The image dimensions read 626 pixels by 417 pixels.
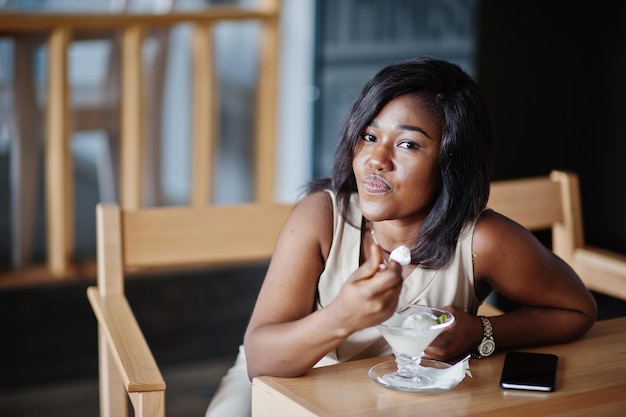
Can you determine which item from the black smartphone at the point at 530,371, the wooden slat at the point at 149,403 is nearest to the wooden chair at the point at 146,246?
the wooden slat at the point at 149,403

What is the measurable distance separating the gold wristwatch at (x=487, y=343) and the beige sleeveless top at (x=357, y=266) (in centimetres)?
14

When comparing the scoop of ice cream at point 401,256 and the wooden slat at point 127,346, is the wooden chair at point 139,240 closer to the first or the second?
the wooden slat at point 127,346

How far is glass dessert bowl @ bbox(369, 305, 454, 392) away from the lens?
156cm

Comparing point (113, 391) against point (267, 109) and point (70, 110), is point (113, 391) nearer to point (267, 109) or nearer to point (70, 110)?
point (70, 110)

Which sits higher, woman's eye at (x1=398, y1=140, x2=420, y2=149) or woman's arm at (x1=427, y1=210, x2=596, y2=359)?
woman's eye at (x1=398, y1=140, x2=420, y2=149)

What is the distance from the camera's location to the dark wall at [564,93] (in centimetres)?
412

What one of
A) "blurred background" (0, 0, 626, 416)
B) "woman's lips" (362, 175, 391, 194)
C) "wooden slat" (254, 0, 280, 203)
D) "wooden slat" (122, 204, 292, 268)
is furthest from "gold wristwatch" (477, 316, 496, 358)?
"wooden slat" (254, 0, 280, 203)

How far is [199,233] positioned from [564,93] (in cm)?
258

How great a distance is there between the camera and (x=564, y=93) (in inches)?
172

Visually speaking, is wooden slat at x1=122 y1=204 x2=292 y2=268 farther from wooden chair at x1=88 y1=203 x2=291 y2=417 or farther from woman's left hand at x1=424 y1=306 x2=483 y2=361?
woman's left hand at x1=424 y1=306 x2=483 y2=361

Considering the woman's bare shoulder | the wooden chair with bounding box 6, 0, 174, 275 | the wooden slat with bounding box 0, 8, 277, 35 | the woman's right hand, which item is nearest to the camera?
the woman's right hand

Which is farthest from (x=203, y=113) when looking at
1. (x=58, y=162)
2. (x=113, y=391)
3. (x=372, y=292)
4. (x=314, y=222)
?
(x=372, y=292)

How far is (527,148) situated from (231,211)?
2.30 meters

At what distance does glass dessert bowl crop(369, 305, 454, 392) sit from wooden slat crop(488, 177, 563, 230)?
0.98m
